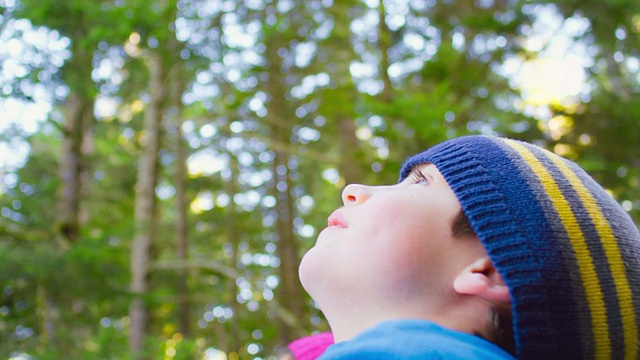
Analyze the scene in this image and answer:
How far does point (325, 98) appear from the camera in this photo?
5754 mm

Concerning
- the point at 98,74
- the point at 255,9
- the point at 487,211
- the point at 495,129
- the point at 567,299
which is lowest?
the point at 567,299

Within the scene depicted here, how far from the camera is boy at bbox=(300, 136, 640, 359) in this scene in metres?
0.99

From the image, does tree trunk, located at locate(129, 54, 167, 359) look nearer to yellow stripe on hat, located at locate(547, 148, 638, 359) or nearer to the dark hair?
the dark hair

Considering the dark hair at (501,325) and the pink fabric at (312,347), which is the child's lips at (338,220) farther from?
the pink fabric at (312,347)

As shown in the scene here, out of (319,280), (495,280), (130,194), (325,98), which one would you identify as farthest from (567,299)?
(130,194)

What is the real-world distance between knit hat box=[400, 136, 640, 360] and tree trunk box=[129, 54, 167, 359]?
Answer: 4284 mm

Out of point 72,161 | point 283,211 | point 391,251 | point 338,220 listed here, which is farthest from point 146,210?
point 391,251

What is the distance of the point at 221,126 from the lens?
5.97m

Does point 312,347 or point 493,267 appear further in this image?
point 312,347

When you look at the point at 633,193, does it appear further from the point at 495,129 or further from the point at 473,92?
the point at 473,92

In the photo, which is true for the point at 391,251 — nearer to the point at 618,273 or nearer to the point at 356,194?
the point at 356,194

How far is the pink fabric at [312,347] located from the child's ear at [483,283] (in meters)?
0.49

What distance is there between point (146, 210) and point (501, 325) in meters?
4.80

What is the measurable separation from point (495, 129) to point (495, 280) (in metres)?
5.40
